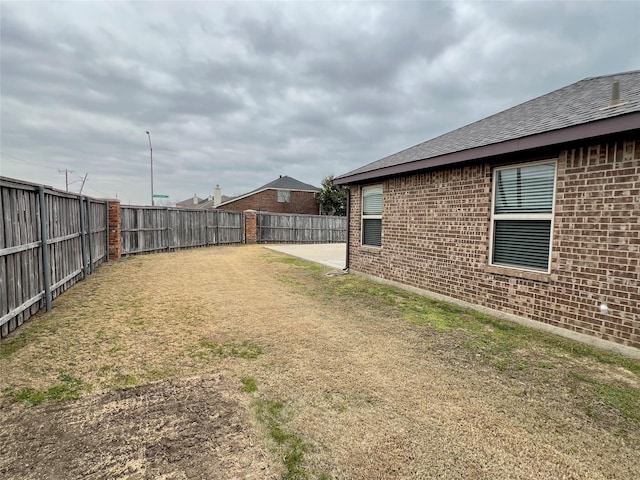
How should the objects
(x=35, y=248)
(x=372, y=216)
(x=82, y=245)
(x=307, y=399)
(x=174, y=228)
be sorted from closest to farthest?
(x=307, y=399) → (x=35, y=248) → (x=82, y=245) → (x=372, y=216) → (x=174, y=228)

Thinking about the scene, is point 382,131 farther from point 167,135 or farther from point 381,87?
point 167,135

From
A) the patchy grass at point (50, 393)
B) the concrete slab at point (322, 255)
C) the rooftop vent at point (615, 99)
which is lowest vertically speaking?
the concrete slab at point (322, 255)

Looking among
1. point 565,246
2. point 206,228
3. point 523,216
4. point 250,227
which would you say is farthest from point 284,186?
point 565,246

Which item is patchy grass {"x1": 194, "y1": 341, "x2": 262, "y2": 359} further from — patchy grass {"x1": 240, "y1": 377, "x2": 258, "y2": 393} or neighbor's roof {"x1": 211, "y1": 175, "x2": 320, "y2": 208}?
neighbor's roof {"x1": 211, "y1": 175, "x2": 320, "y2": 208}

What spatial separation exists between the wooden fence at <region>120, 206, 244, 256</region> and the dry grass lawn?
30.5ft

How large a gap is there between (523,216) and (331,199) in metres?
29.0

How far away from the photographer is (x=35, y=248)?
188 inches

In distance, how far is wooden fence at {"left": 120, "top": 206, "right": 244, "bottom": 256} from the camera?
1333 cm

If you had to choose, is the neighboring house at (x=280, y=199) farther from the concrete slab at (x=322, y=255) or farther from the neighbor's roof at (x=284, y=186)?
the concrete slab at (x=322, y=255)

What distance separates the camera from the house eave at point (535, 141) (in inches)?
138

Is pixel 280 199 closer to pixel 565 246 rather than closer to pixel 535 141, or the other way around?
pixel 535 141

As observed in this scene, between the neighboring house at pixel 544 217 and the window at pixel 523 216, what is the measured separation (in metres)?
0.02

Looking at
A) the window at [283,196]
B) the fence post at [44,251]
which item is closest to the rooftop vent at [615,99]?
the fence post at [44,251]

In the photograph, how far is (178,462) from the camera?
6.32ft
